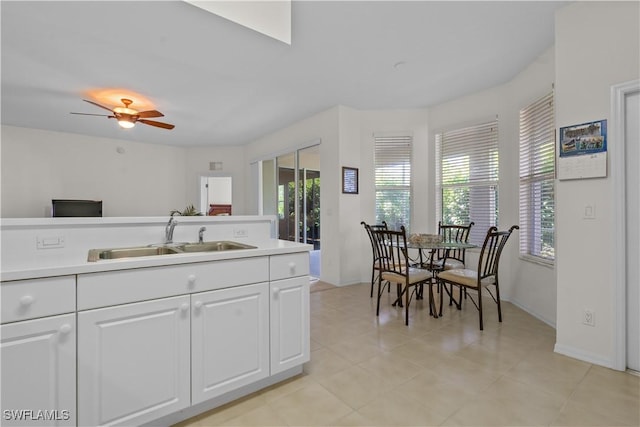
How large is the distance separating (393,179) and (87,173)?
247 inches

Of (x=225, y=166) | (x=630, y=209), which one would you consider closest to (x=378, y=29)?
(x=630, y=209)

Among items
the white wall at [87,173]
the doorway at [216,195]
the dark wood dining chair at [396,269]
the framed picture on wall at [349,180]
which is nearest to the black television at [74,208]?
the white wall at [87,173]

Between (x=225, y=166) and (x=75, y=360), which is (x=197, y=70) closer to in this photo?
(x=75, y=360)

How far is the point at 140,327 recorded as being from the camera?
1396 mm

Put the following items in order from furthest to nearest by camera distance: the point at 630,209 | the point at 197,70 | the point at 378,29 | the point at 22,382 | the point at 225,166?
the point at 225,166 < the point at 197,70 < the point at 378,29 < the point at 630,209 < the point at 22,382

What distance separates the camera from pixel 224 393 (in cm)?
167

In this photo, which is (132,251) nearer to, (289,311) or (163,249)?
(163,249)

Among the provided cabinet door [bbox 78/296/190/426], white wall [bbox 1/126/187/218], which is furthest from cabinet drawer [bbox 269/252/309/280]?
white wall [bbox 1/126/187/218]

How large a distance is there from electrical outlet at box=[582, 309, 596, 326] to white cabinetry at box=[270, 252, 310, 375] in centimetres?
205

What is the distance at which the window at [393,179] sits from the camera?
4.74 meters

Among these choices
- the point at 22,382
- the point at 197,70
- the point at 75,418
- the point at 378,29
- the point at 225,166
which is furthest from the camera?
the point at 225,166

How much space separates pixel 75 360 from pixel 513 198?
13.6 feet

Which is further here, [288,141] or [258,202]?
[258,202]

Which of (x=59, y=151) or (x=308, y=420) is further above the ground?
(x=59, y=151)
